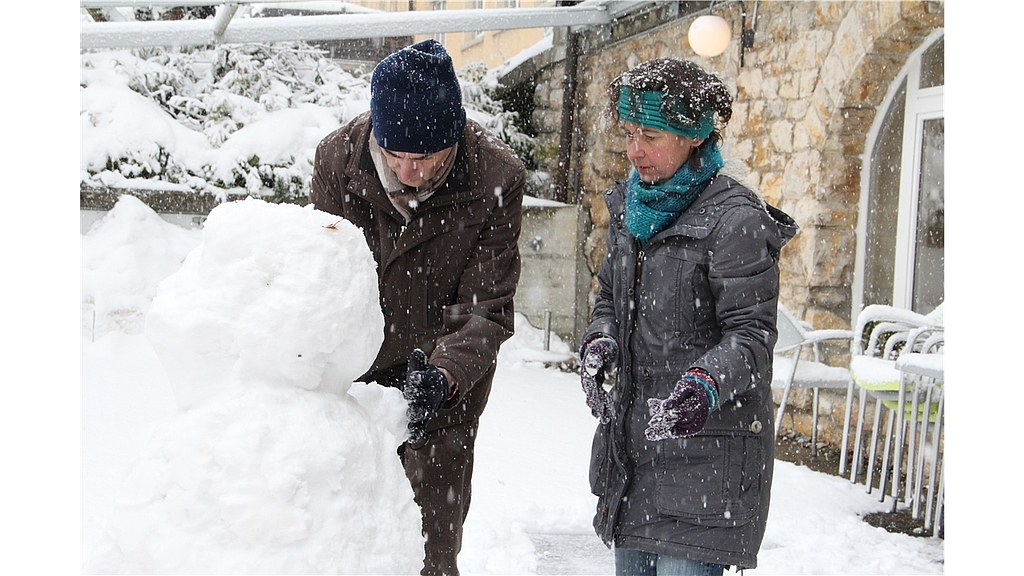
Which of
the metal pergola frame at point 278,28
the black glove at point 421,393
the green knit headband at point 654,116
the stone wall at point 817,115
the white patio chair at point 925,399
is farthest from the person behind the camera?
the metal pergola frame at point 278,28

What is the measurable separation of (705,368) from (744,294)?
0.67 ft

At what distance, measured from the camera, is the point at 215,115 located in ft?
24.6

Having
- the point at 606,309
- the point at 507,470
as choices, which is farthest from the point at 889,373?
the point at 606,309

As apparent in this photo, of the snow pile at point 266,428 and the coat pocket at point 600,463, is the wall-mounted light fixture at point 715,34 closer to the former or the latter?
the coat pocket at point 600,463

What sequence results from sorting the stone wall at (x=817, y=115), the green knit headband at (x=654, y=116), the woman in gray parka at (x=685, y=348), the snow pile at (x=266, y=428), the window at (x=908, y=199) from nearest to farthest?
1. the snow pile at (x=266, y=428)
2. the woman in gray parka at (x=685, y=348)
3. the green knit headband at (x=654, y=116)
4. the stone wall at (x=817, y=115)
5. the window at (x=908, y=199)

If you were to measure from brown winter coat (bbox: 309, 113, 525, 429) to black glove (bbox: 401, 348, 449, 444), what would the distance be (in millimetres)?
291

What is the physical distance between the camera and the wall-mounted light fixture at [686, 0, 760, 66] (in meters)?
5.81

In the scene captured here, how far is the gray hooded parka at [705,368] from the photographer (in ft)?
6.65

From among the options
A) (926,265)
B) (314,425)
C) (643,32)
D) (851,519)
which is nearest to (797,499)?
(851,519)

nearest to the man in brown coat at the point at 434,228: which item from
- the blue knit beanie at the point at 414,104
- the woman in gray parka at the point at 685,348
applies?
the blue knit beanie at the point at 414,104

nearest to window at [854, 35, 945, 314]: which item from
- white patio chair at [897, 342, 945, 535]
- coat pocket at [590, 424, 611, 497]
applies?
white patio chair at [897, 342, 945, 535]

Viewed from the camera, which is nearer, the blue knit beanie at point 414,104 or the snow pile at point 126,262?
the blue knit beanie at point 414,104

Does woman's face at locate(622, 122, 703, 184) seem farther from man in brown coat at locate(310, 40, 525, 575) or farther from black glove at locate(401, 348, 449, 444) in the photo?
black glove at locate(401, 348, 449, 444)

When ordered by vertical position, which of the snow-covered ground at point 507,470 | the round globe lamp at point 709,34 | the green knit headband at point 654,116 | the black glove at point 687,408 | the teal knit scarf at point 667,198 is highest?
the round globe lamp at point 709,34
